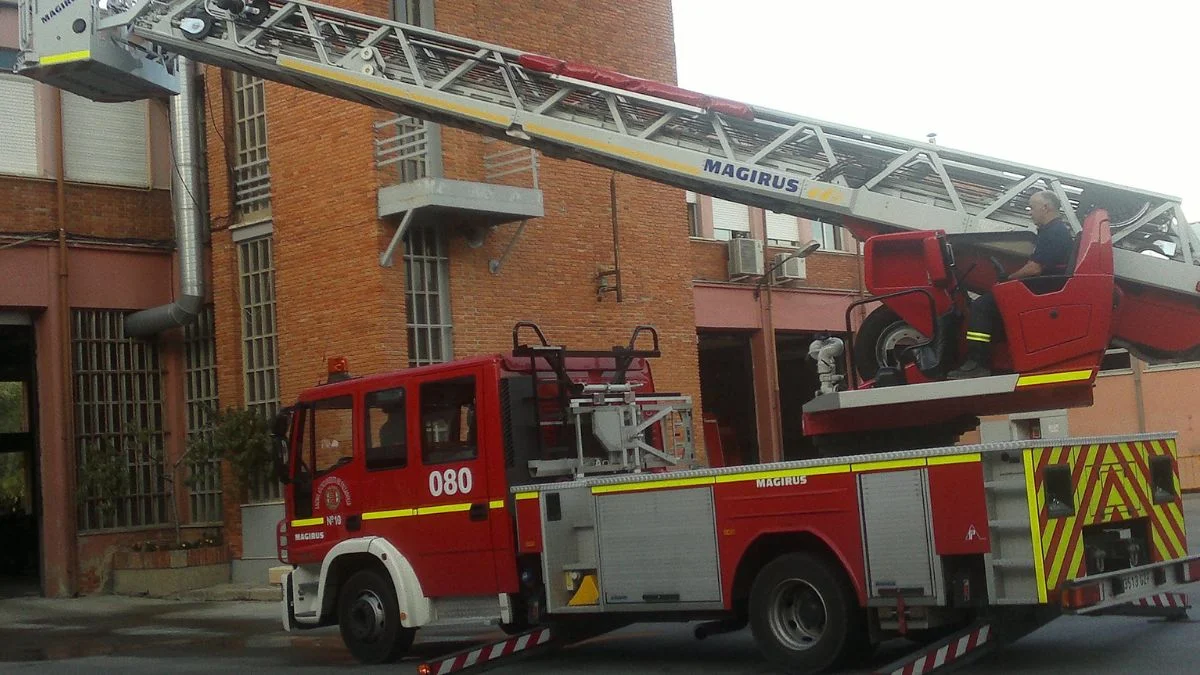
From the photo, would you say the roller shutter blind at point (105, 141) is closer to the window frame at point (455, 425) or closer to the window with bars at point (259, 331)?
the window with bars at point (259, 331)

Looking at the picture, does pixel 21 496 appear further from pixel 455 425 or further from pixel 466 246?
pixel 455 425

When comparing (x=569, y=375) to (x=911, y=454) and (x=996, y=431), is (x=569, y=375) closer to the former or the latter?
(x=911, y=454)

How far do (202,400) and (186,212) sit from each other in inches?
107

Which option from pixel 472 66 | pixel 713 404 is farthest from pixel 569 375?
pixel 713 404

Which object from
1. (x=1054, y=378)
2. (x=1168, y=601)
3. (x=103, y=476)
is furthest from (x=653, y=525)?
(x=103, y=476)

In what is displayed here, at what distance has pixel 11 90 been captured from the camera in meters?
20.5

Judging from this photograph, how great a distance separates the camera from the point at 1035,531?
8664mm

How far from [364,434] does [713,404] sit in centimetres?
1670

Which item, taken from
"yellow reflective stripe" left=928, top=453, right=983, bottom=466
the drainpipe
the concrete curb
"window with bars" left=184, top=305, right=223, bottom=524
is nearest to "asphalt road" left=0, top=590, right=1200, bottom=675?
the concrete curb

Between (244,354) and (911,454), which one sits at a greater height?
(244,354)

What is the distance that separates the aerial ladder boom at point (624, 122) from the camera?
1032 centimetres

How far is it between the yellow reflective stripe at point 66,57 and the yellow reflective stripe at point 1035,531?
8.85 m

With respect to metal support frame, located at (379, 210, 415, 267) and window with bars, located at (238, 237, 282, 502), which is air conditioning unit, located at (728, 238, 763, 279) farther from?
window with bars, located at (238, 237, 282, 502)

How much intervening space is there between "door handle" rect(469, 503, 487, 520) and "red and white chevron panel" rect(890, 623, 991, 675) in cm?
361
